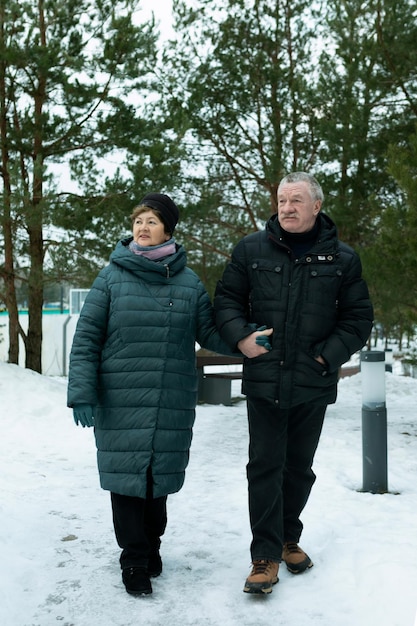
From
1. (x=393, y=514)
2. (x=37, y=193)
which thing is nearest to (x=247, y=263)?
(x=393, y=514)

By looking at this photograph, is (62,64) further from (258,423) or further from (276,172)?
(258,423)

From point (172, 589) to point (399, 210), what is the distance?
510cm

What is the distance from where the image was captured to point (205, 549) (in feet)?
11.9

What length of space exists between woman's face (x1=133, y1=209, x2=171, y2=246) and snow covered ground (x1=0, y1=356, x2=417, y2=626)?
1614mm

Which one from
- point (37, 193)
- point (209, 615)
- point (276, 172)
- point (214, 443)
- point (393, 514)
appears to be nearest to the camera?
point (209, 615)

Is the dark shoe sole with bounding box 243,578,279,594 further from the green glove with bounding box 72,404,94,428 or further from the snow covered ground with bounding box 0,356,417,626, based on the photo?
the green glove with bounding box 72,404,94,428

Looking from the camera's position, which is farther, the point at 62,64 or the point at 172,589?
the point at 62,64

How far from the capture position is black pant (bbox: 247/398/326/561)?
122 inches

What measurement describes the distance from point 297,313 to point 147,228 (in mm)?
825

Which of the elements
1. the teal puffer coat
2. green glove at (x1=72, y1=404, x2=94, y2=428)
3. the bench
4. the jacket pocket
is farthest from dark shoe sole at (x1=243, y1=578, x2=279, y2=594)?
the bench

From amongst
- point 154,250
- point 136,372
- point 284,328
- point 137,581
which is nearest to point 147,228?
point 154,250

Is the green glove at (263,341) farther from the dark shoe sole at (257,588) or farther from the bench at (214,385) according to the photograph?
the bench at (214,385)

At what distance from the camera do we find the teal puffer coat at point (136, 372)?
3.06 metres

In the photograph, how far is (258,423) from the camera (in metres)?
3.14
